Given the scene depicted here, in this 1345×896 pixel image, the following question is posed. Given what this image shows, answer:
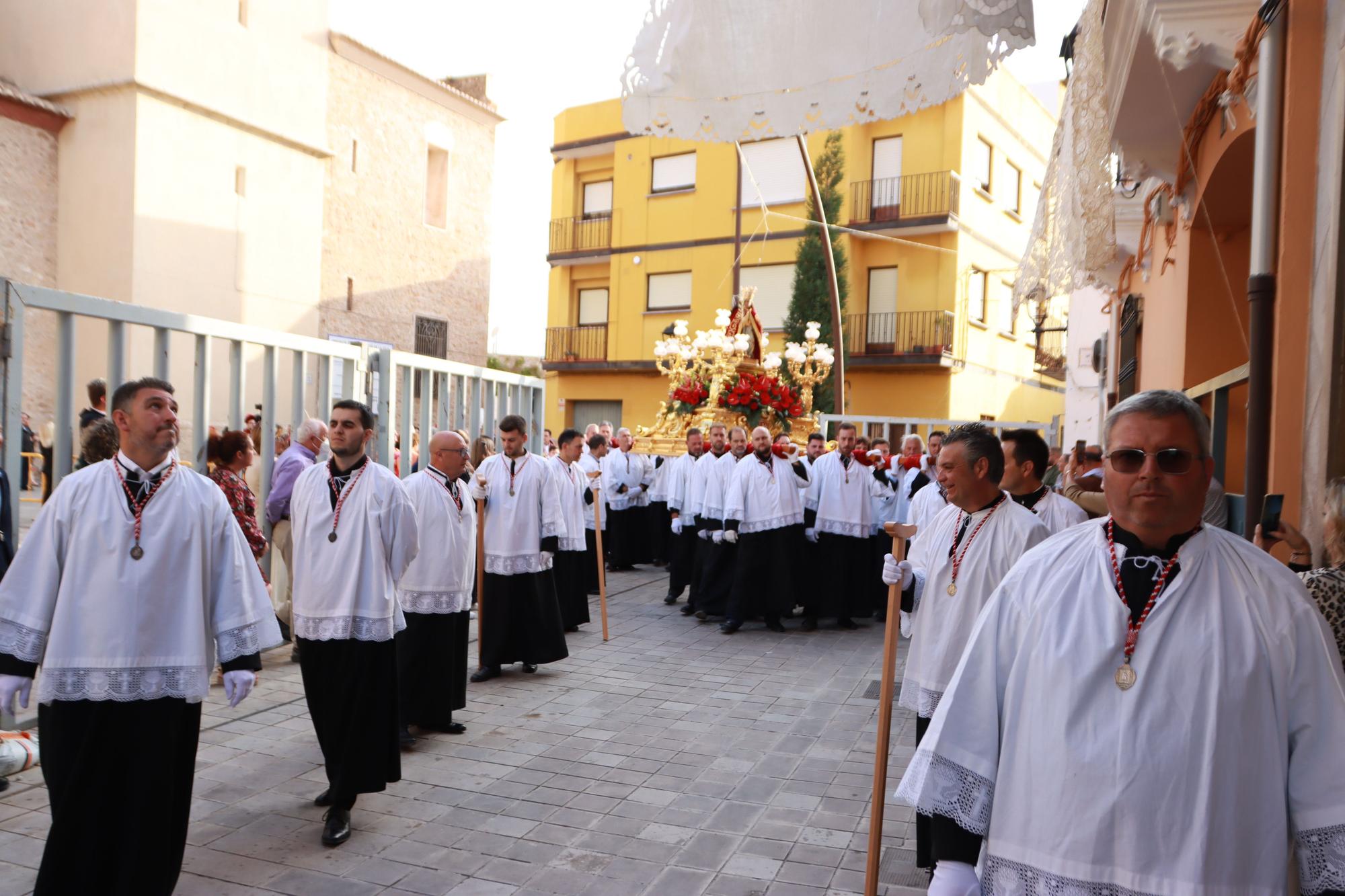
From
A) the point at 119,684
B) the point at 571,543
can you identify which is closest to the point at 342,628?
the point at 119,684

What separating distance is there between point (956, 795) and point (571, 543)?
7.00 metres

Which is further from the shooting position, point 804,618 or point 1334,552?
point 804,618

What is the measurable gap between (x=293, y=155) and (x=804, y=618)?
17343mm

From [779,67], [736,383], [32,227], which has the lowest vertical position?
[736,383]

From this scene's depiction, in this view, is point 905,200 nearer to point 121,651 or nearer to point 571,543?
point 571,543

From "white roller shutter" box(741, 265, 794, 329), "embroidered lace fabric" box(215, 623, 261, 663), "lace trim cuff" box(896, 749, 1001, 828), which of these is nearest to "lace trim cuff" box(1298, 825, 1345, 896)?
"lace trim cuff" box(896, 749, 1001, 828)

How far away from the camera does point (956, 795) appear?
2.22 metres

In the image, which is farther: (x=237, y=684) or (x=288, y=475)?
(x=288, y=475)

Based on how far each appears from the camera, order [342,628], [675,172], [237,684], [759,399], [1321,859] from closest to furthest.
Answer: [1321,859] → [237,684] → [342,628] → [759,399] → [675,172]

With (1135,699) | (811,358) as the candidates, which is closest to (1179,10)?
(1135,699)

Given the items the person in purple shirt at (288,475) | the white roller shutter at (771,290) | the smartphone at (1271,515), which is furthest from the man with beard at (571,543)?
the white roller shutter at (771,290)

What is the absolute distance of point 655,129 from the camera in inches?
171

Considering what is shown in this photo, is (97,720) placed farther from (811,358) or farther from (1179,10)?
(811,358)

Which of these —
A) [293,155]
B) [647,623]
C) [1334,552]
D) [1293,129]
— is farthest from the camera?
[293,155]
